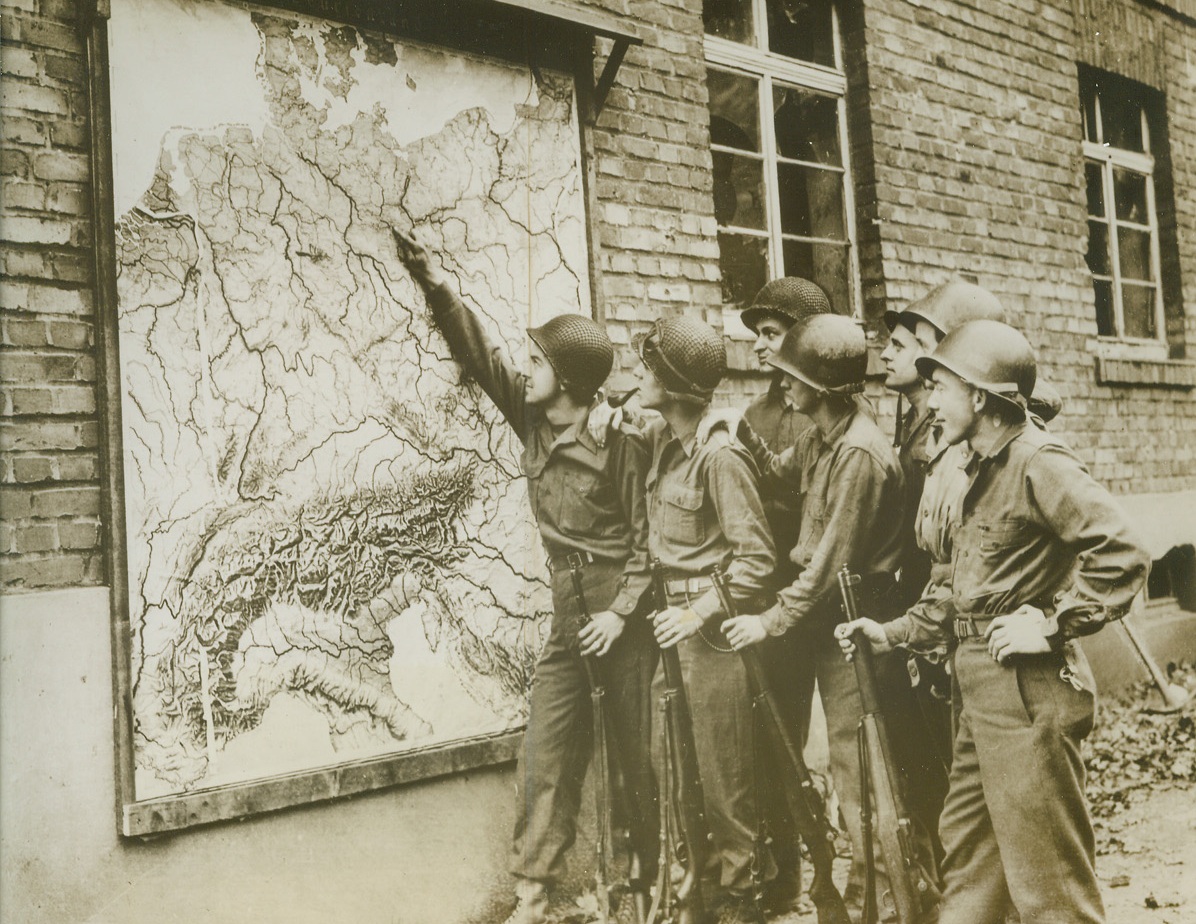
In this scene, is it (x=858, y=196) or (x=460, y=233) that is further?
(x=858, y=196)

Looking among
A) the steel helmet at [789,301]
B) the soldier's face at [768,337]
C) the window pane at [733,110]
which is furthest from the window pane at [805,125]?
the soldier's face at [768,337]

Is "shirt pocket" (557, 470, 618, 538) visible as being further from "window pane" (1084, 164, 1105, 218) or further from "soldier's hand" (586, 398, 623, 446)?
"window pane" (1084, 164, 1105, 218)

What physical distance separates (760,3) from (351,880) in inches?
177

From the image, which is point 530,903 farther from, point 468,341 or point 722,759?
point 468,341

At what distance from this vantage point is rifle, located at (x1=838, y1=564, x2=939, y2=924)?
3995 mm

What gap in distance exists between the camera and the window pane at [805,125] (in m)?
5.54

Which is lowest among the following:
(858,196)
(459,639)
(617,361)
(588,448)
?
(459,639)

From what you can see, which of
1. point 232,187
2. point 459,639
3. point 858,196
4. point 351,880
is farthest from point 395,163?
point 858,196

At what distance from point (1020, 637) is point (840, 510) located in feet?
3.02

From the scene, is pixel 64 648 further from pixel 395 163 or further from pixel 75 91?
pixel 395 163

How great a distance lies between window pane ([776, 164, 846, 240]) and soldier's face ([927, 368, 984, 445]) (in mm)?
1907

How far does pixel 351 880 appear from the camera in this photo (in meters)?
3.58

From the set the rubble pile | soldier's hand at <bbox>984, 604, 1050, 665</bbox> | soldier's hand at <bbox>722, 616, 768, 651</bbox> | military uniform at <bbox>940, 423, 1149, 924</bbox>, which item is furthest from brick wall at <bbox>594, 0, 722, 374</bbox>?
the rubble pile

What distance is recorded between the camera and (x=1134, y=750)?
588 centimetres
